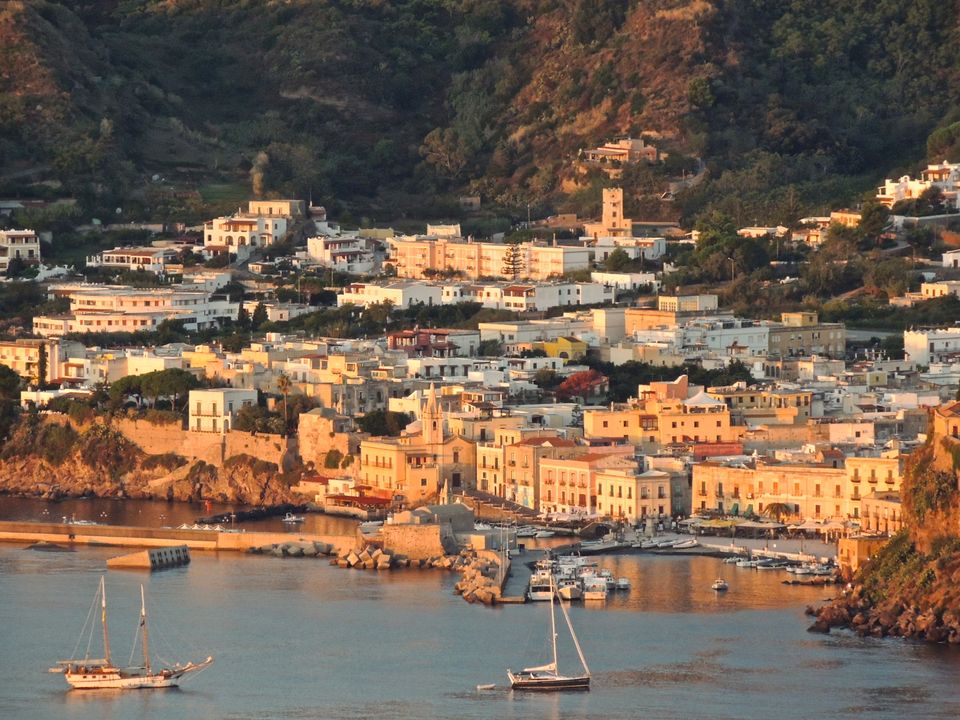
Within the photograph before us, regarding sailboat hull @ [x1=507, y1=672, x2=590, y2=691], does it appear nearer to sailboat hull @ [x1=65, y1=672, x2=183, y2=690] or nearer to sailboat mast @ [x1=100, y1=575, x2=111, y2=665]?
sailboat hull @ [x1=65, y1=672, x2=183, y2=690]

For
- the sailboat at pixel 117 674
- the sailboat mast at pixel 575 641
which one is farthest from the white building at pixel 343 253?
the sailboat at pixel 117 674

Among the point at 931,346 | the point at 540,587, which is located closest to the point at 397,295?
the point at 931,346

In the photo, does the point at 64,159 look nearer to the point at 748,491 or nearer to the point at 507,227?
the point at 507,227

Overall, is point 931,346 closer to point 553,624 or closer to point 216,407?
point 216,407

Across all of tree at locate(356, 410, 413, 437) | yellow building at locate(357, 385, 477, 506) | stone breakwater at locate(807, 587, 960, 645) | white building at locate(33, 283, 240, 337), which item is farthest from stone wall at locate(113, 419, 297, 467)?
stone breakwater at locate(807, 587, 960, 645)

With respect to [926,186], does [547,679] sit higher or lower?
lower

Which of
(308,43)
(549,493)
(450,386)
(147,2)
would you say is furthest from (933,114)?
(549,493)

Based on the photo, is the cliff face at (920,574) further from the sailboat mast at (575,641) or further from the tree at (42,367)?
the tree at (42,367)

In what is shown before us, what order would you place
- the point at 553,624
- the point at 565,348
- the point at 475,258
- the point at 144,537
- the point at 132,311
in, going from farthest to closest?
1. the point at 475,258
2. the point at 132,311
3. the point at 565,348
4. the point at 144,537
5. the point at 553,624
